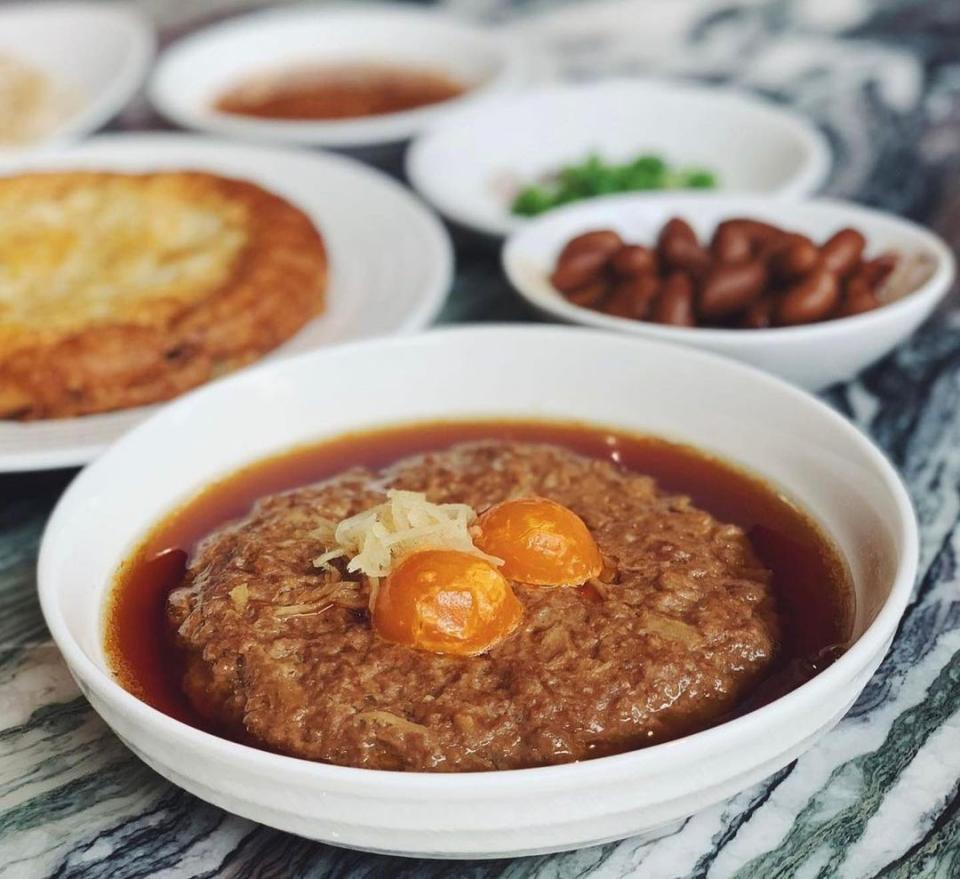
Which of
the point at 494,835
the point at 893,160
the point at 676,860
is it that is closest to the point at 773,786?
the point at 676,860

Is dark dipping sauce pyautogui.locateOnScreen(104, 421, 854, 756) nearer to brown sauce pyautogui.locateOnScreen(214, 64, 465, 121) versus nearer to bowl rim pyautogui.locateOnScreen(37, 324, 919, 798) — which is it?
bowl rim pyautogui.locateOnScreen(37, 324, 919, 798)

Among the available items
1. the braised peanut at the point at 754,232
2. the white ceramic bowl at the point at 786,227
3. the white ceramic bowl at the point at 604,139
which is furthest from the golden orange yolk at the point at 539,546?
the white ceramic bowl at the point at 604,139

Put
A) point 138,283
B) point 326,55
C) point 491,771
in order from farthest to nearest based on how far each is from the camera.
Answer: point 326,55 → point 138,283 → point 491,771

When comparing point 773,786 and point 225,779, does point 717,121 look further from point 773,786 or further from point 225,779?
point 225,779

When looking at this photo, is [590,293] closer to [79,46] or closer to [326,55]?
[326,55]

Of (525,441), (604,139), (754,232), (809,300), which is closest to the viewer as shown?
(525,441)

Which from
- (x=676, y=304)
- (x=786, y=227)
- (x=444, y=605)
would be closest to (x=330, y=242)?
(x=676, y=304)

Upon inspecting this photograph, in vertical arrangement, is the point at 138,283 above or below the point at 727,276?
below

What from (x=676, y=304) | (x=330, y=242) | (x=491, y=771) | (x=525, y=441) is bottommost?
(x=330, y=242)
